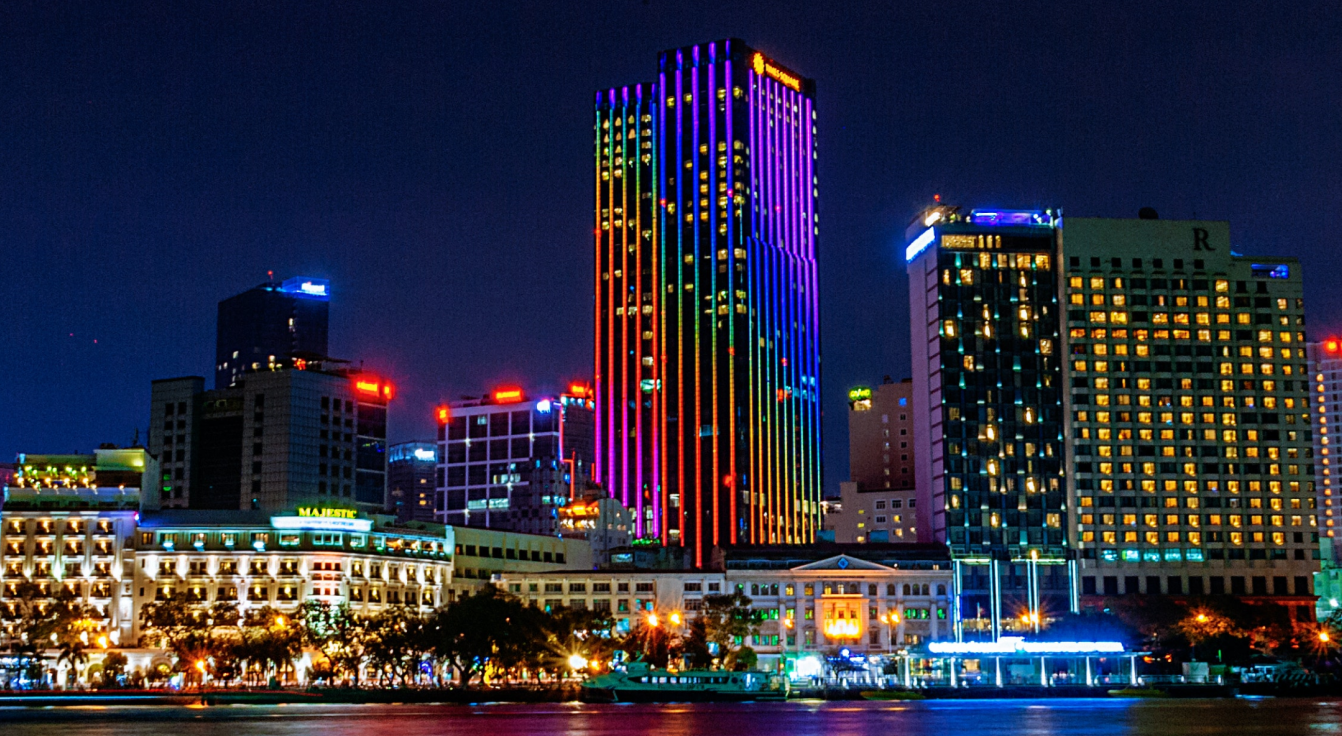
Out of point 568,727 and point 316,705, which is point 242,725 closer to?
point 568,727

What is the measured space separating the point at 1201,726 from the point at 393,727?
234 ft

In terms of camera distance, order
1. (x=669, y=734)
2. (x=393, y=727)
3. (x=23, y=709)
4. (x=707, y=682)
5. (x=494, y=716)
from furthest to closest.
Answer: (x=707, y=682) → (x=23, y=709) → (x=494, y=716) → (x=393, y=727) → (x=669, y=734)

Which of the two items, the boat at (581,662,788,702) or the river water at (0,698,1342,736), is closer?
the river water at (0,698,1342,736)

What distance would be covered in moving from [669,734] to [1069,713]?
57873 millimetres

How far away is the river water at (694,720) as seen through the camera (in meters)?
144

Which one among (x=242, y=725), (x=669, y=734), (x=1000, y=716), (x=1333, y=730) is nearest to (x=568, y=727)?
(x=669, y=734)

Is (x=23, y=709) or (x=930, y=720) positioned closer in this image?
(x=930, y=720)

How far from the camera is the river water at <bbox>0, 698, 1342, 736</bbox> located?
14412cm

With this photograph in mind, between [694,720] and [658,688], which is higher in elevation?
[694,720]

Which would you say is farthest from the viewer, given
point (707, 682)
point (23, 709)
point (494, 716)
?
point (707, 682)

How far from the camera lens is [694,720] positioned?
160 m

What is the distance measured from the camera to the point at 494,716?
167625 millimetres

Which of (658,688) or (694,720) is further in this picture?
(658,688)

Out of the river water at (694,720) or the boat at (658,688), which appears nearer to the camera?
the river water at (694,720)
